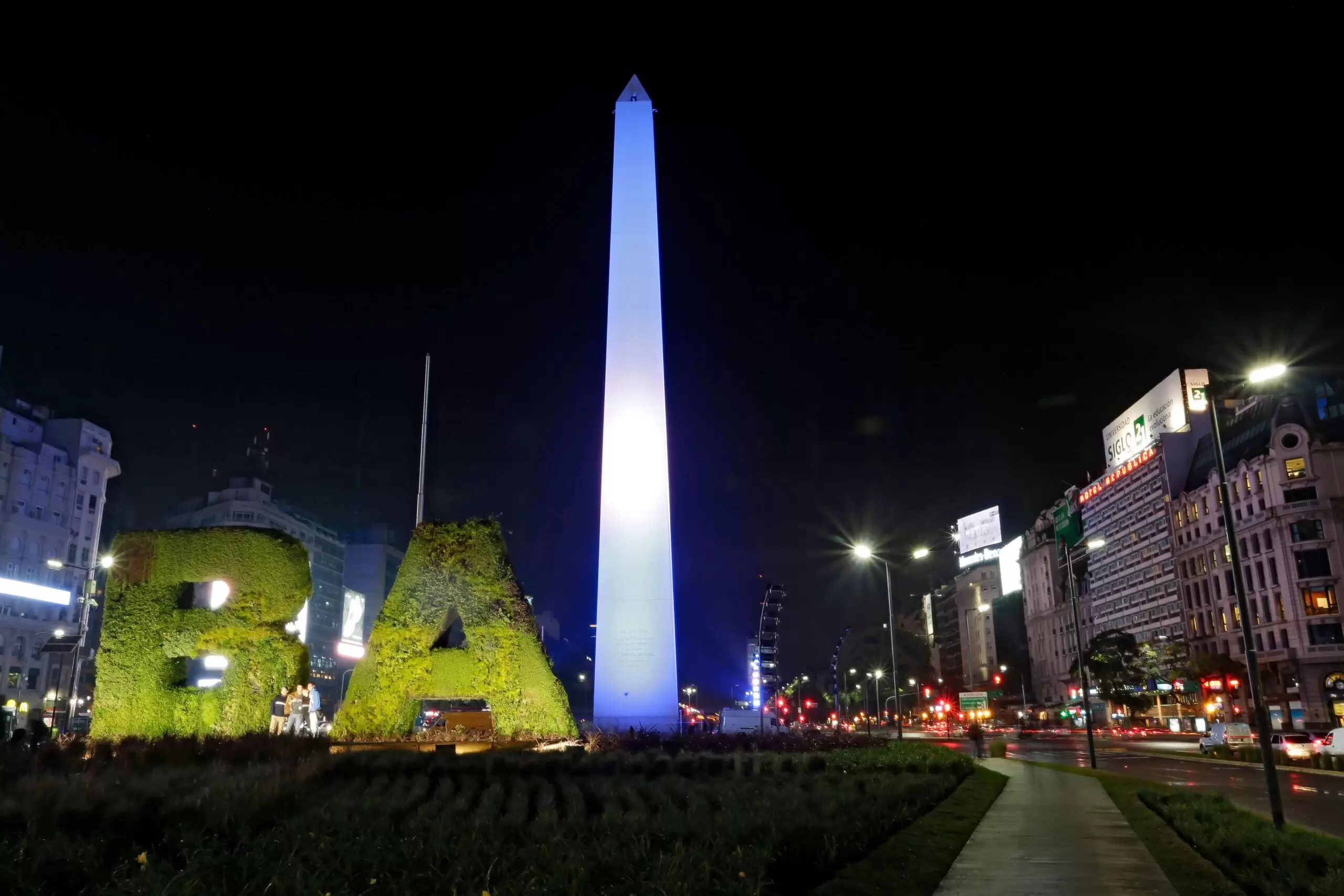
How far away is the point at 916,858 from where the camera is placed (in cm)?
1141

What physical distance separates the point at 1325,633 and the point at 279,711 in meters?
75.2

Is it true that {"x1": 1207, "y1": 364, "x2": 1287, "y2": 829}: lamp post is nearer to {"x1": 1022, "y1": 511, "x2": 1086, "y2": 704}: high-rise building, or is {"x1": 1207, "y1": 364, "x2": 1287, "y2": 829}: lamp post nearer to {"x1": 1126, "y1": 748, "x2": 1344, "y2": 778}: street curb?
{"x1": 1126, "y1": 748, "x2": 1344, "y2": 778}: street curb

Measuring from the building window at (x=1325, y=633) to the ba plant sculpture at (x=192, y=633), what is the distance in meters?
74.4

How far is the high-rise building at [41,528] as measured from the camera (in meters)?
83.7

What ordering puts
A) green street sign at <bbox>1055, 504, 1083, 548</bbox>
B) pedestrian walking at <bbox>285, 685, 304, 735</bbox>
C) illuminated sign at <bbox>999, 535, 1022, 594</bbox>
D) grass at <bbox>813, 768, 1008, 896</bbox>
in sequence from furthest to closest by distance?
1. illuminated sign at <bbox>999, 535, 1022, 594</bbox>
2. green street sign at <bbox>1055, 504, 1083, 548</bbox>
3. pedestrian walking at <bbox>285, 685, 304, 735</bbox>
4. grass at <bbox>813, 768, 1008, 896</bbox>

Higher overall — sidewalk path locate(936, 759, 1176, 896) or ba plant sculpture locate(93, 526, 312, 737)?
ba plant sculpture locate(93, 526, 312, 737)

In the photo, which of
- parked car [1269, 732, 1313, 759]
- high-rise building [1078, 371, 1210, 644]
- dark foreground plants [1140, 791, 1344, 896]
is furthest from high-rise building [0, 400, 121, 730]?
high-rise building [1078, 371, 1210, 644]

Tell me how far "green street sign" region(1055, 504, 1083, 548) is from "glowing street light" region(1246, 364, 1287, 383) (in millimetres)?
18467

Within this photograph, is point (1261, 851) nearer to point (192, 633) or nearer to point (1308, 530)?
point (192, 633)

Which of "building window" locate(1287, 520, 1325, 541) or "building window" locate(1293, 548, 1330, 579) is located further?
"building window" locate(1287, 520, 1325, 541)

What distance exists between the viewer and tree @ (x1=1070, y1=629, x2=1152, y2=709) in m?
89.3

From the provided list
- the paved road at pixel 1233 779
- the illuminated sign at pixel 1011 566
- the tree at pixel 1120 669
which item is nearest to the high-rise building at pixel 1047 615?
the illuminated sign at pixel 1011 566

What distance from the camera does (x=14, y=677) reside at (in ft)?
272

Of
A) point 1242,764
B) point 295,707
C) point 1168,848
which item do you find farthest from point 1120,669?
point 1168,848
